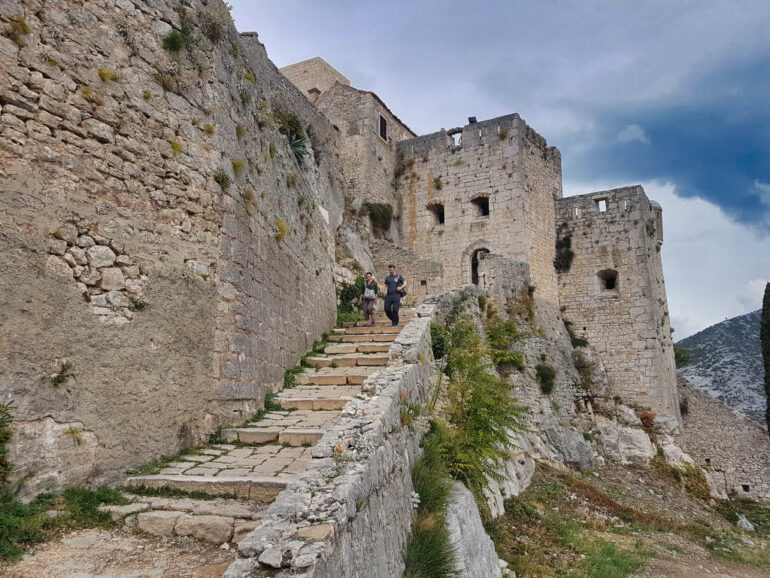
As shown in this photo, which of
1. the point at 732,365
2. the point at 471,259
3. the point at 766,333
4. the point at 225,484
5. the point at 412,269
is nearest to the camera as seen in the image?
the point at 225,484

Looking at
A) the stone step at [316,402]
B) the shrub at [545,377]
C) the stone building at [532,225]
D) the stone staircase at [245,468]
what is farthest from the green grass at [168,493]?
the stone building at [532,225]

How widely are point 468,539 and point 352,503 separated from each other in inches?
110

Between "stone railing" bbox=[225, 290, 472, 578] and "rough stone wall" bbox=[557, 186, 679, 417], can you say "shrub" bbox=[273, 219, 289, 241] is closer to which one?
"stone railing" bbox=[225, 290, 472, 578]

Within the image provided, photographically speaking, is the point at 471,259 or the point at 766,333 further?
the point at 471,259

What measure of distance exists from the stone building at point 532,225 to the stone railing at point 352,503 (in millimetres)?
14158

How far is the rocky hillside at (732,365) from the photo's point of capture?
30.4 meters

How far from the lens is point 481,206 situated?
2195 cm

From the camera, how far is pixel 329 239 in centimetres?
1371

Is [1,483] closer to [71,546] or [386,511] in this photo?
[71,546]

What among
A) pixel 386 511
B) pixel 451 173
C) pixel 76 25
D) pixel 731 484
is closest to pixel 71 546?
pixel 386 511

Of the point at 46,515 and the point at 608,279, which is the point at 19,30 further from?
the point at 608,279

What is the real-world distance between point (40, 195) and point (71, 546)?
9.62 ft

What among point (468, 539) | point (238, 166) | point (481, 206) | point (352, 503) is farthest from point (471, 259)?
point (352, 503)

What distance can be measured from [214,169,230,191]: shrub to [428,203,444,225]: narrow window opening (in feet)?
53.8
